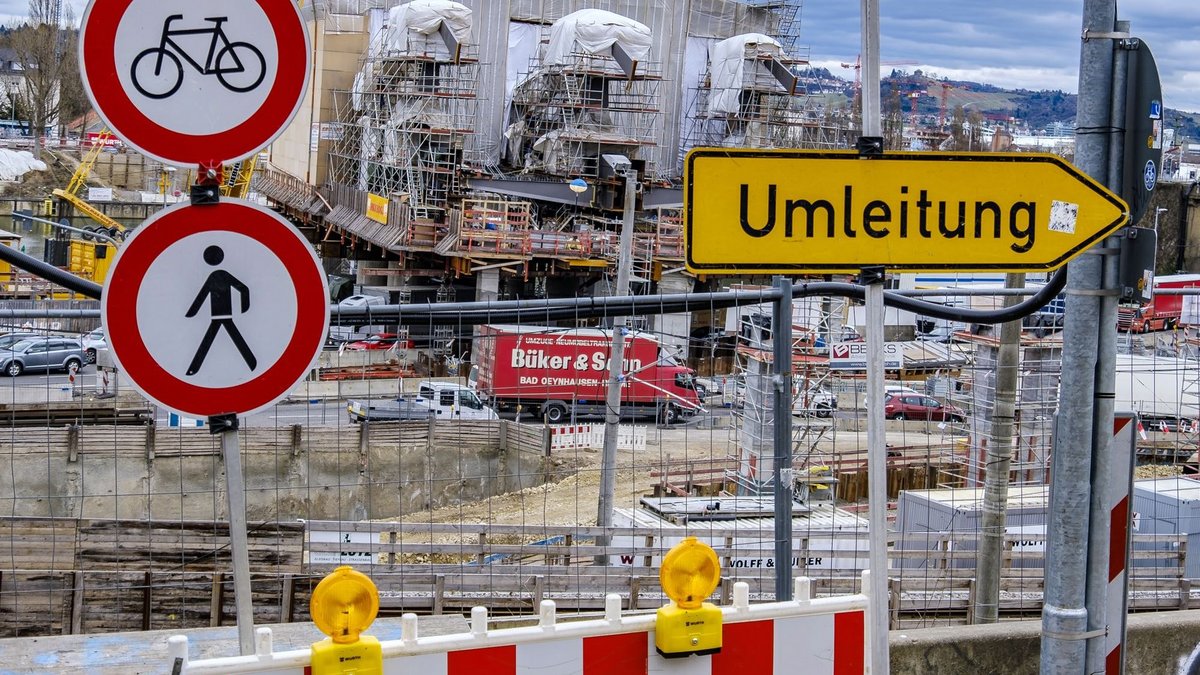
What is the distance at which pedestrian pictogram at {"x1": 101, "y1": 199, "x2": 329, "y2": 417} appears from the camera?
9.85 feet

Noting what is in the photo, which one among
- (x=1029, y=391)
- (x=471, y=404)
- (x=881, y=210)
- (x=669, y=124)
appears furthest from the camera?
(x=669, y=124)

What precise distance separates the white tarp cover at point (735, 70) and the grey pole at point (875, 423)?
5108cm

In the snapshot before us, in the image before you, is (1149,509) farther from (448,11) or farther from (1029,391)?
(448,11)

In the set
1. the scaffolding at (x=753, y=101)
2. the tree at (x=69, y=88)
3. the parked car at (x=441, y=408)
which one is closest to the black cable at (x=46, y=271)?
the parked car at (x=441, y=408)

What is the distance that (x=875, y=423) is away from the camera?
11.3 ft

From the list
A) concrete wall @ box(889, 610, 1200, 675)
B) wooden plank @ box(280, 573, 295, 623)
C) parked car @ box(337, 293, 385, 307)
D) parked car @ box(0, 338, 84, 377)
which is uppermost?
parked car @ box(337, 293, 385, 307)

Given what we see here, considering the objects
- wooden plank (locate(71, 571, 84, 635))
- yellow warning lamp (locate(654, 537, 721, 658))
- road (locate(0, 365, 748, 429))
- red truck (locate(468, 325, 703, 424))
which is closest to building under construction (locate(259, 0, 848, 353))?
road (locate(0, 365, 748, 429))

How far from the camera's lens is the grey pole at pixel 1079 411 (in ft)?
13.0

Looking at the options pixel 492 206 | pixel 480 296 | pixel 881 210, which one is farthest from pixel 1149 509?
pixel 492 206

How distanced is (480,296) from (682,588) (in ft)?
138

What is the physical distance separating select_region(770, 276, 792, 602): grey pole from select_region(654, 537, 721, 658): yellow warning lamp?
91 centimetres

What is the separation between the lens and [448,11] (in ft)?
158

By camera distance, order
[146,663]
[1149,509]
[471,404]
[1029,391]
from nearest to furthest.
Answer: [146,663] < [1029,391] < [1149,509] < [471,404]

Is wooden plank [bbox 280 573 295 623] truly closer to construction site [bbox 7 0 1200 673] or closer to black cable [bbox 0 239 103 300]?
construction site [bbox 7 0 1200 673]
